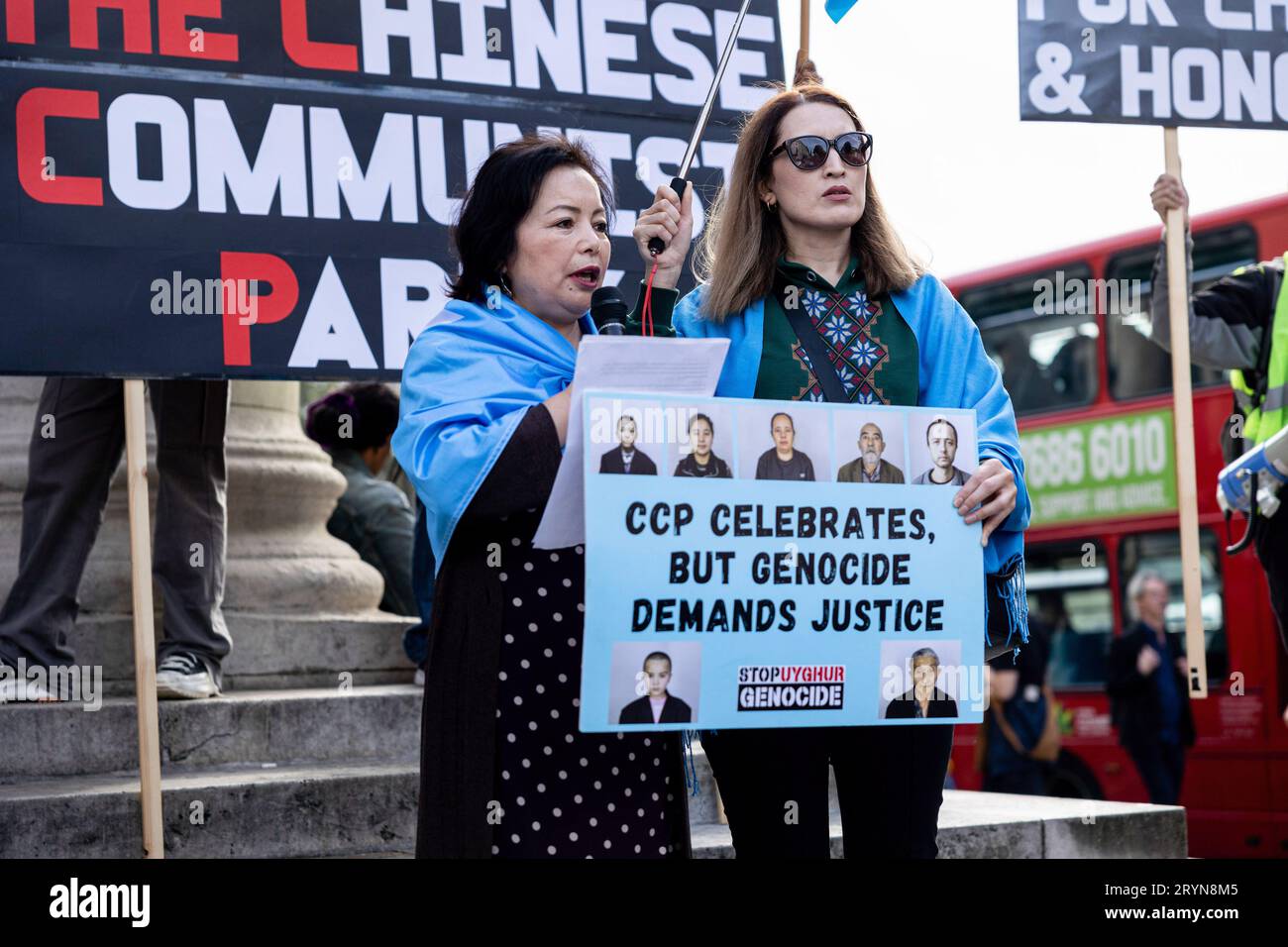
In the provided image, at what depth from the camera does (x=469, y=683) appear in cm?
282

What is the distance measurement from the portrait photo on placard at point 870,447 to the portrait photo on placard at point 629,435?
0.96ft

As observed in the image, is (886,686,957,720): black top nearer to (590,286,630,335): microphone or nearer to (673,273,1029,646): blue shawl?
(673,273,1029,646): blue shawl

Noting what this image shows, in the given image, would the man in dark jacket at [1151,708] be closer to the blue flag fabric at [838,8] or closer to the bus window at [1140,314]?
the bus window at [1140,314]

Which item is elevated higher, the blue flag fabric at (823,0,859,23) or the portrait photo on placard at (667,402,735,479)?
the blue flag fabric at (823,0,859,23)

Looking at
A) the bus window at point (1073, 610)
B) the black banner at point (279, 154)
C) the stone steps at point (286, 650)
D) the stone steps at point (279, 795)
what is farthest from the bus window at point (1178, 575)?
the black banner at point (279, 154)

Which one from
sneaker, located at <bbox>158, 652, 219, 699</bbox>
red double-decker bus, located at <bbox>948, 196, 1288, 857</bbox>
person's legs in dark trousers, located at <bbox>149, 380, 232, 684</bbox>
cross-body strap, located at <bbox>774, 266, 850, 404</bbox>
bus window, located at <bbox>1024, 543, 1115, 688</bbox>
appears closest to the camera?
cross-body strap, located at <bbox>774, 266, 850, 404</bbox>

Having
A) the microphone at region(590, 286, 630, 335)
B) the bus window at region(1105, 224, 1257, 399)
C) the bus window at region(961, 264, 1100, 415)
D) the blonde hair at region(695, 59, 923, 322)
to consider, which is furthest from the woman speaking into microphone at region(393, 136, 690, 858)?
the bus window at region(961, 264, 1100, 415)

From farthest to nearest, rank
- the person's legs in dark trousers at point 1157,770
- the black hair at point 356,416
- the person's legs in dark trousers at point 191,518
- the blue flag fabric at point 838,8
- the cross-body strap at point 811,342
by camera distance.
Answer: the person's legs in dark trousers at point 1157,770 → the black hair at point 356,416 → the person's legs in dark trousers at point 191,518 → the blue flag fabric at point 838,8 → the cross-body strap at point 811,342

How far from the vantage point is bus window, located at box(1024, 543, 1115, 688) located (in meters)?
12.3

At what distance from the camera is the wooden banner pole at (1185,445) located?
5.22m

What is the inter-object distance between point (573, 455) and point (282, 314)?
2.07 meters

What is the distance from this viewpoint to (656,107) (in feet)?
16.6

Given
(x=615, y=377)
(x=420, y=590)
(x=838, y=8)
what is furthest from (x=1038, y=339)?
(x=615, y=377)

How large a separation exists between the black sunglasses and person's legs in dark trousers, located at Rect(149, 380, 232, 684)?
2748mm
